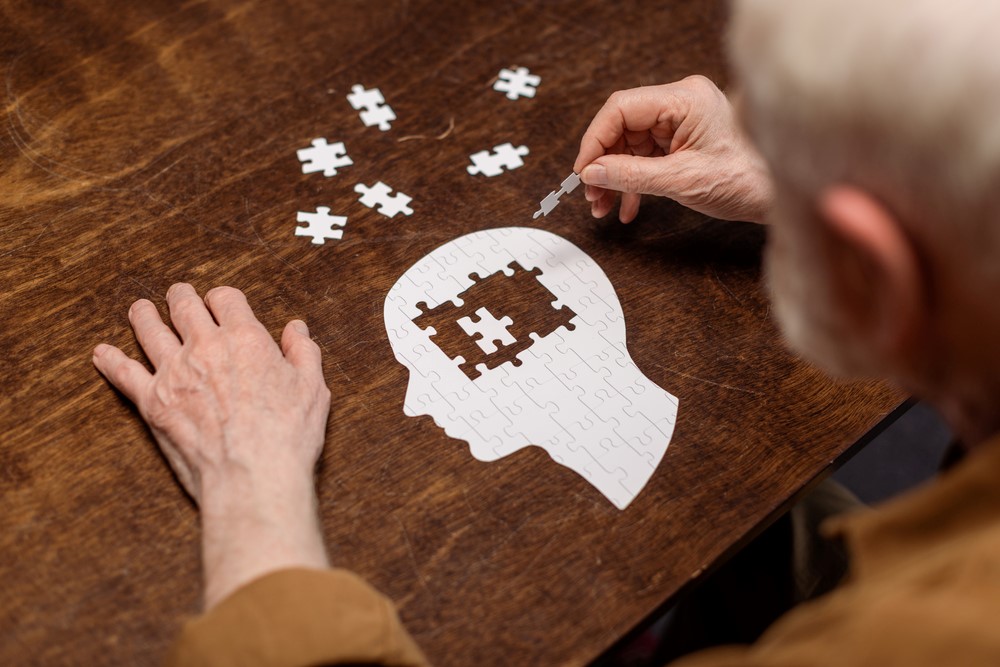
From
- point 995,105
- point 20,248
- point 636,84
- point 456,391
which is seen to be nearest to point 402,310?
point 456,391

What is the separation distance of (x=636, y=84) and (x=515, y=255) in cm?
54

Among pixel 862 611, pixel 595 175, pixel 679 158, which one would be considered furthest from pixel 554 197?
pixel 862 611

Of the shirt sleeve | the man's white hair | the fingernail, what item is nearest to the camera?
the man's white hair

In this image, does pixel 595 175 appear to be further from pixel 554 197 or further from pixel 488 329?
pixel 488 329

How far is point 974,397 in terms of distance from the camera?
2.76 feet

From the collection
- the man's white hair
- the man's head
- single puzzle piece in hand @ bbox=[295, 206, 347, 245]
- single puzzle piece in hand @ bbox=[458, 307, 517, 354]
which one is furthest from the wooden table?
the man's white hair

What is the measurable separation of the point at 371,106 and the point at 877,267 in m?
1.13

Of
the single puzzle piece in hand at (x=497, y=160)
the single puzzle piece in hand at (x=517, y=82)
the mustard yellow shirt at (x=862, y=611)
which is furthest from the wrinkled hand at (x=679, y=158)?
the mustard yellow shirt at (x=862, y=611)

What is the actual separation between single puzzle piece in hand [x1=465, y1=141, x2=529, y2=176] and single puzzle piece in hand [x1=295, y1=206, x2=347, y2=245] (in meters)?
0.27

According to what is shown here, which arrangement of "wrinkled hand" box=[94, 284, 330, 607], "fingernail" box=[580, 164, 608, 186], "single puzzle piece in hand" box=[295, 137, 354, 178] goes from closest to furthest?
"wrinkled hand" box=[94, 284, 330, 607] → "fingernail" box=[580, 164, 608, 186] → "single puzzle piece in hand" box=[295, 137, 354, 178]

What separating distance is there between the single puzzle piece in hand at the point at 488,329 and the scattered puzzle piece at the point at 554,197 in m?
0.24

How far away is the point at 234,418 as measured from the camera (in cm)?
118

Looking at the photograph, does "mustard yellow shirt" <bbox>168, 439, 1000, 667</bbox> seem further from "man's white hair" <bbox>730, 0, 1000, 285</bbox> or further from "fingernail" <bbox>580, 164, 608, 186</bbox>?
"fingernail" <bbox>580, 164, 608, 186</bbox>

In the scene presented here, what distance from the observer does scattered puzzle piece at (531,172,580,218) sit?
4.99ft
